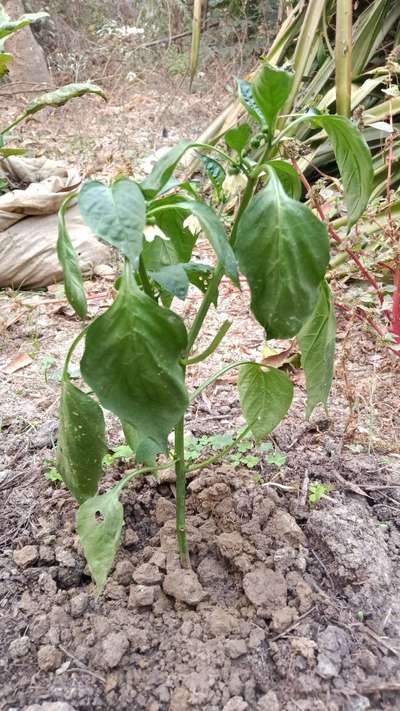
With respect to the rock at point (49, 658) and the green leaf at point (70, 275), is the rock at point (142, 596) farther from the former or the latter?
the green leaf at point (70, 275)

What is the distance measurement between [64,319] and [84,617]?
1573 mm

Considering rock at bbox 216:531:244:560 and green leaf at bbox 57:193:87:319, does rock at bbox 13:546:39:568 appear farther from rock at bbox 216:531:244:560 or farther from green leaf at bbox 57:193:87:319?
green leaf at bbox 57:193:87:319

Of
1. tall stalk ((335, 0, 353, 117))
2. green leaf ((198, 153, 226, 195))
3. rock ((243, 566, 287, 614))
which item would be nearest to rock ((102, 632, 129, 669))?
rock ((243, 566, 287, 614))

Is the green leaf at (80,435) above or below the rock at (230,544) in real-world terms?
above

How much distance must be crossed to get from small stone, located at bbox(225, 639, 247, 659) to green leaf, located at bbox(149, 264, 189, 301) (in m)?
0.55

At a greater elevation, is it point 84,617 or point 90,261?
point 84,617

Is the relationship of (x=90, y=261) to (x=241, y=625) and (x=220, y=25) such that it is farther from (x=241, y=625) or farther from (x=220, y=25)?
(x=220, y=25)

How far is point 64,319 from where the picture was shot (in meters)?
2.43

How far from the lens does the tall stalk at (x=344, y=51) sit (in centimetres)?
221

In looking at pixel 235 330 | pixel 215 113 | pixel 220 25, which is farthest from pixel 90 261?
pixel 220 25

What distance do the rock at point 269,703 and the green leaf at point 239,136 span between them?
78cm

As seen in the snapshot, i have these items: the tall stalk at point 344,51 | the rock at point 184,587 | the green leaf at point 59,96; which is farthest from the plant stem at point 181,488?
the tall stalk at point 344,51

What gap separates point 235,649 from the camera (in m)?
0.94

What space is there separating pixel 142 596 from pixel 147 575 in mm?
42
